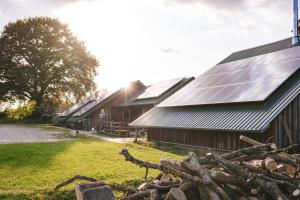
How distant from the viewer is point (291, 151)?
45.0 feet

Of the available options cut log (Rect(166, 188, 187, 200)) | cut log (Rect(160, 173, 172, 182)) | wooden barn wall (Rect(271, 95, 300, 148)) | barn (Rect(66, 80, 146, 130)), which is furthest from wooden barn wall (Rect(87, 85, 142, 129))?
cut log (Rect(166, 188, 187, 200))

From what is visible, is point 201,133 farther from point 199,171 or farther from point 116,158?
point 199,171

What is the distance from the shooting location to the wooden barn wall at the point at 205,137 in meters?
14.4

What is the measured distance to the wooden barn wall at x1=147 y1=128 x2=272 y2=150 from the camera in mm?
14402

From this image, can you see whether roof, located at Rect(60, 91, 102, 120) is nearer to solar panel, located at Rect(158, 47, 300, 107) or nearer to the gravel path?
the gravel path

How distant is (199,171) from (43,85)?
48504 mm

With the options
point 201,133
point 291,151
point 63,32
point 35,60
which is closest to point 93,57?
point 63,32

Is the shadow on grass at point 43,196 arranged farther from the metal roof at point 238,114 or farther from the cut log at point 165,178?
the metal roof at point 238,114

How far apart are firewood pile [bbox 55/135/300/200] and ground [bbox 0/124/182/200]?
2879 mm

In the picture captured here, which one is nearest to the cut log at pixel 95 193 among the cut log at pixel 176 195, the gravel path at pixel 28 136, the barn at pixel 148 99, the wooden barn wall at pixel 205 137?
the cut log at pixel 176 195

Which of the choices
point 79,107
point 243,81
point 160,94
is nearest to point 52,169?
point 243,81

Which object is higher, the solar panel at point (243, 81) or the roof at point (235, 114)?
the solar panel at point (243, 81)

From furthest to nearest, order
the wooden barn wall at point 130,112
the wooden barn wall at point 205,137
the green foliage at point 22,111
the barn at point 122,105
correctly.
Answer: the green foliage at point 22,111, the wooden barn wall at point 130,112, the barn at point 122,105, the wooden barn wall at point 205,137

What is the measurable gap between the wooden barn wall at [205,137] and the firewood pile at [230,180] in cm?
716
